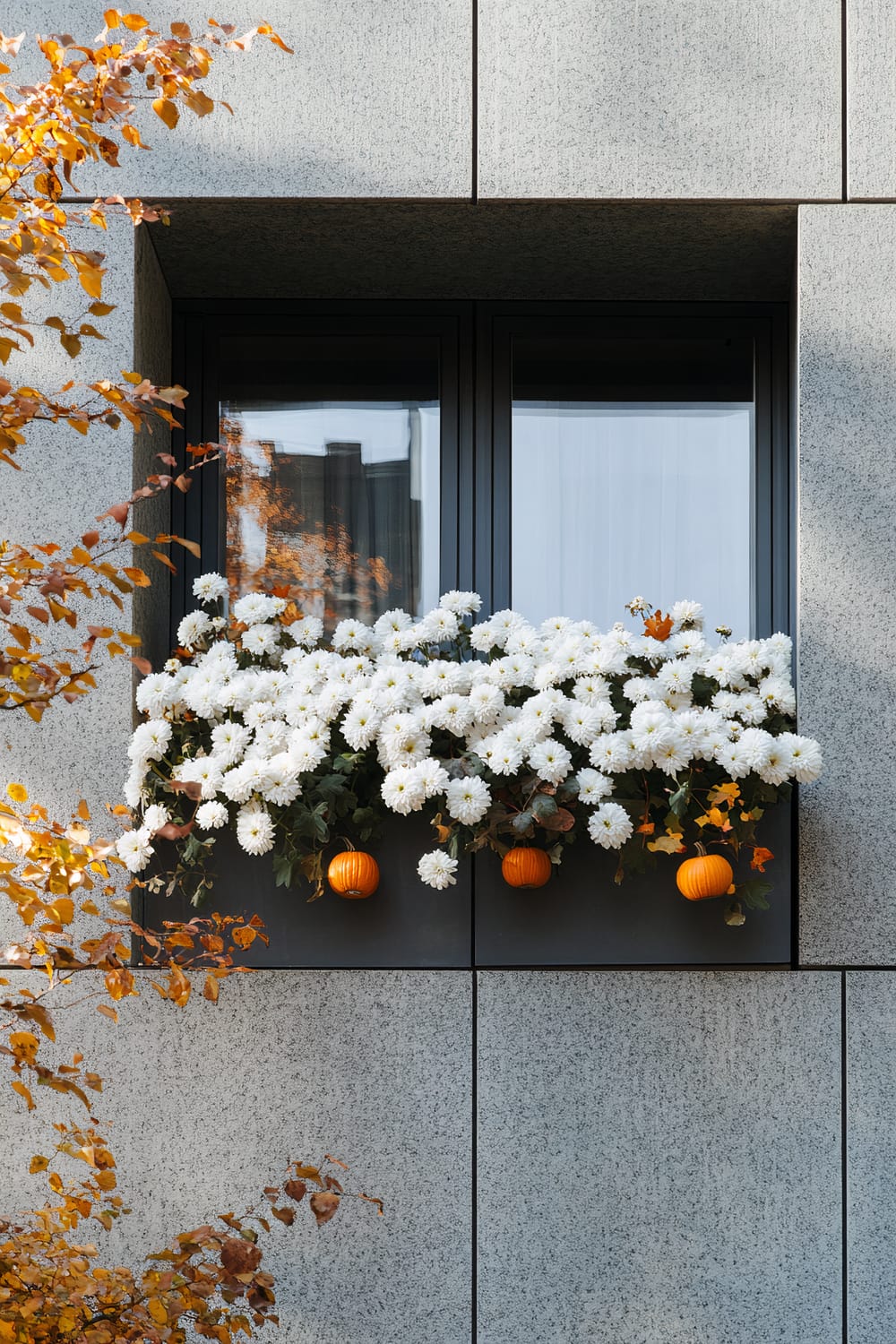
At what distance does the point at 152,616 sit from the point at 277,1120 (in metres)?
1.30

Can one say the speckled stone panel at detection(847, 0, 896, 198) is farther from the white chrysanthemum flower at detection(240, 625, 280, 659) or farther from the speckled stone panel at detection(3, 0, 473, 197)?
the white chrysanthemum flower at detection(240, 625, 280, 659)

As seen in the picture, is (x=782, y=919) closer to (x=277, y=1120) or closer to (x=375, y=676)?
(x=375, y=676)

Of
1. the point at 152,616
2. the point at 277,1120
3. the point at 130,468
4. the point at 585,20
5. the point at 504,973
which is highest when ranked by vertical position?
the point at 585,20

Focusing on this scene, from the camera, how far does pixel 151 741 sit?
259cm

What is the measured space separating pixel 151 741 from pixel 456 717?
2.26ft

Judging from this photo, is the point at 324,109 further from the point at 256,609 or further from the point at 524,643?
the point at 524,643

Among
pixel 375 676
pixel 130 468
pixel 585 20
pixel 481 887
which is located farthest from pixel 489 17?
pixel 481 887

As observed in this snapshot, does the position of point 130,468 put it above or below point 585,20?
below

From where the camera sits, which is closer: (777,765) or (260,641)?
(777,765)

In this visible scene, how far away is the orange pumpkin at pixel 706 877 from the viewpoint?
2.50m

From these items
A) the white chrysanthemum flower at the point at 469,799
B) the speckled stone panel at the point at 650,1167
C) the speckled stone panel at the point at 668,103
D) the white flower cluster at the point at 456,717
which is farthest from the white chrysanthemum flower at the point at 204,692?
the speckled stone panel at the point at 668,103

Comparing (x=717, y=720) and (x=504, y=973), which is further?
(x=504, y=973)

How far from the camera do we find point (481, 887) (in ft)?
8.84

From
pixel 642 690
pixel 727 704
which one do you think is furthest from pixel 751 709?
pixel 642 690
